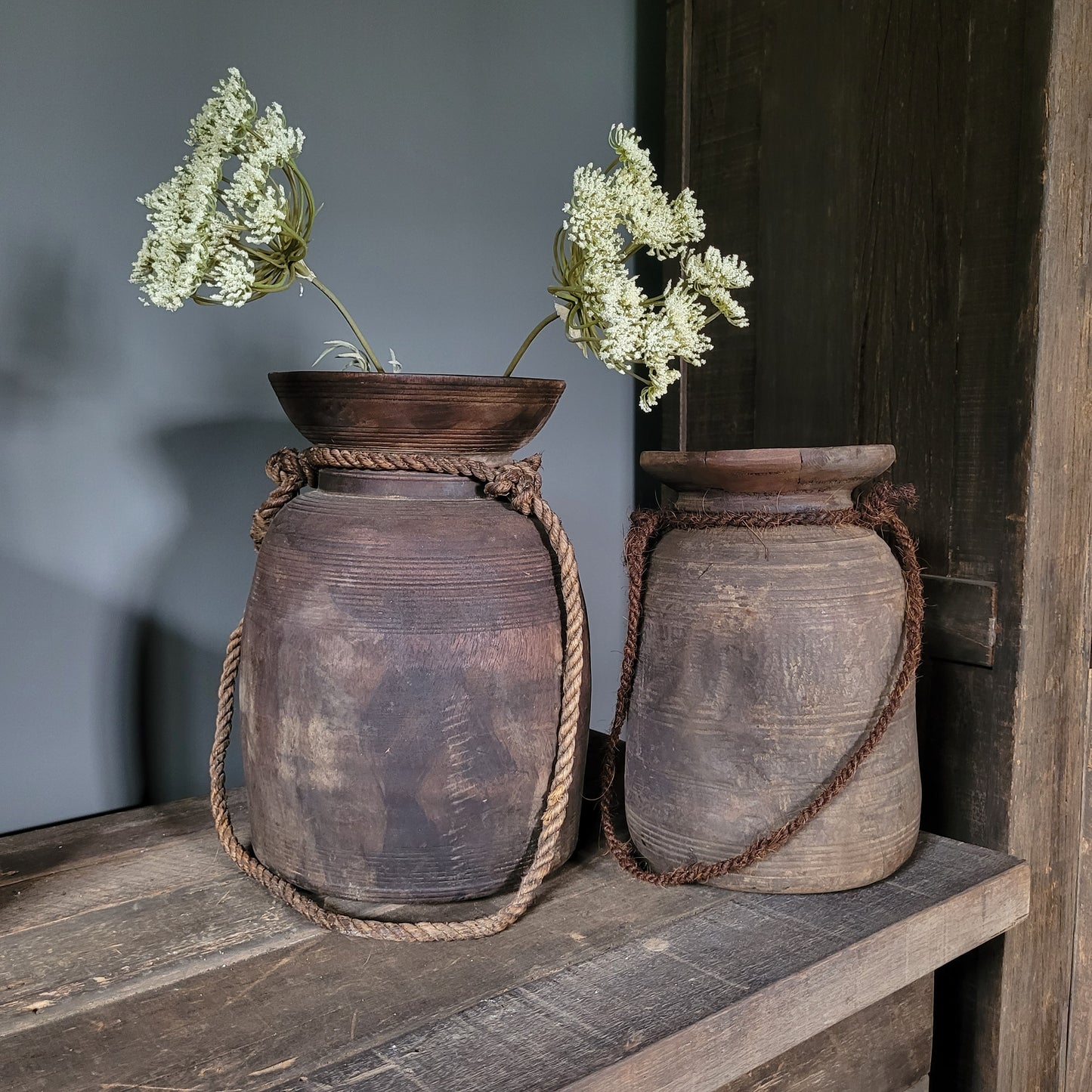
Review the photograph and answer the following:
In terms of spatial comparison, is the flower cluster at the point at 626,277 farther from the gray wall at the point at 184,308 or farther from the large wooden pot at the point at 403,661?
the gray wall at the point at 184,308

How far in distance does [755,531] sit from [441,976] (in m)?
0.43

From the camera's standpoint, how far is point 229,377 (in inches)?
42.4

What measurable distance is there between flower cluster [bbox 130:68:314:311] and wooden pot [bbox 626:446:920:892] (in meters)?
0.37

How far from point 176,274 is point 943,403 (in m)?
0.73

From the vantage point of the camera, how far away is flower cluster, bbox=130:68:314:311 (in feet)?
2.53

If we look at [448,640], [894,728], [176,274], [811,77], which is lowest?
[894,728]

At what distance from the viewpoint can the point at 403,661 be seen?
0.76 meters

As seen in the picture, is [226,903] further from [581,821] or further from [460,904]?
[581,821]

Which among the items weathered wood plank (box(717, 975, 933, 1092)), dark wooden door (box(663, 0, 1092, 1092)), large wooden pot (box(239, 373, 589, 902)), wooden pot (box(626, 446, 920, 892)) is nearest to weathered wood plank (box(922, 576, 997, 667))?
dark wooden door (box(663, 0, 1092, 1092))

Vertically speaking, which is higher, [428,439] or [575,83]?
[575,83]

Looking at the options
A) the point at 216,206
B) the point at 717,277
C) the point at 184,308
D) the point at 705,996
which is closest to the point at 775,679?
the point at 705,996

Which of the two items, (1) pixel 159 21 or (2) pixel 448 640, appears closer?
(2) pixel 448 640

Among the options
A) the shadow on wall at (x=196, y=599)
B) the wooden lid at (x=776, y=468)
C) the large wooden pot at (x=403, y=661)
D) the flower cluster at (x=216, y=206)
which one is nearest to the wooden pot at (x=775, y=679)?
the wooden lid at (x=776, y=468)

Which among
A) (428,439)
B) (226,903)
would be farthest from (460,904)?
(428,439)
